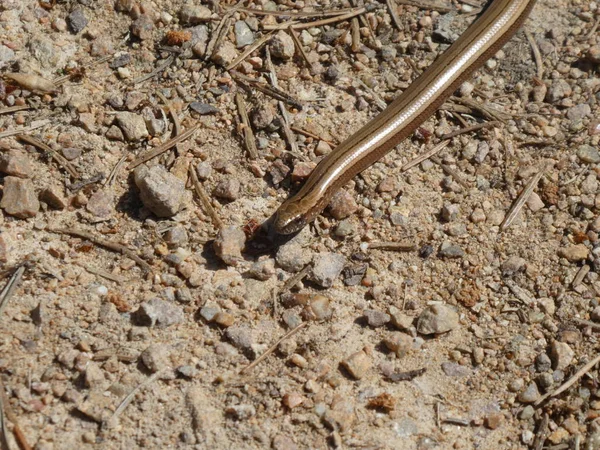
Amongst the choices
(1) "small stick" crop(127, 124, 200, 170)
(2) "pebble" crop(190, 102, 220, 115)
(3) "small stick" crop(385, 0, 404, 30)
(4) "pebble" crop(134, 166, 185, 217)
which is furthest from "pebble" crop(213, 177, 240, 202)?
(3) "small stick" crop(385, 0, 404, 30)

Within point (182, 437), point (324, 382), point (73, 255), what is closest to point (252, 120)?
point (73, 255)

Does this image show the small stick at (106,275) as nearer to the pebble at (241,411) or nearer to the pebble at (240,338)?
the pebble at (240,338)

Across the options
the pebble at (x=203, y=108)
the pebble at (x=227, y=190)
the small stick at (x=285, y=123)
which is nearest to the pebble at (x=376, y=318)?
the pebble at (x=227, y=190)

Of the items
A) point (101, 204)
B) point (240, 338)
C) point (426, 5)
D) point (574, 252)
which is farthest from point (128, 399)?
point (426, 5)

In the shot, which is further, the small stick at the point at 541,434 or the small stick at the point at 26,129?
the small stick at the point at 26,129

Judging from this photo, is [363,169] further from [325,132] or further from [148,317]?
[148,317]

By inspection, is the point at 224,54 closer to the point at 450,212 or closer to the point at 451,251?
the point at 450,212
